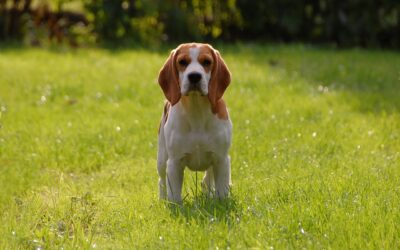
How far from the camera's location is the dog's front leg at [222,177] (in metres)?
5.55

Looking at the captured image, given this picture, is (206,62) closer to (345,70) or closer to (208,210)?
(208,210)

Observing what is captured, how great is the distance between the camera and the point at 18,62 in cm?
1251

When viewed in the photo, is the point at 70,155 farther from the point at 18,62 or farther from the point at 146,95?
the point at 18,62

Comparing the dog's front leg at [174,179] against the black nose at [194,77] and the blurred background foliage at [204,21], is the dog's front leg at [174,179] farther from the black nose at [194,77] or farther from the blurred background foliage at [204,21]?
the blurred background foliage at [204,21]

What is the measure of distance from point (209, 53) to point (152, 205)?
1.20m

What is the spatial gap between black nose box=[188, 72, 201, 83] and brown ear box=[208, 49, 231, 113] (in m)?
0.16

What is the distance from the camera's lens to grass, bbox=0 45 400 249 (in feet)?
15.6

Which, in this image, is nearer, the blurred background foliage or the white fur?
the white fur

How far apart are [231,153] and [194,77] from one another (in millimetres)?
2050

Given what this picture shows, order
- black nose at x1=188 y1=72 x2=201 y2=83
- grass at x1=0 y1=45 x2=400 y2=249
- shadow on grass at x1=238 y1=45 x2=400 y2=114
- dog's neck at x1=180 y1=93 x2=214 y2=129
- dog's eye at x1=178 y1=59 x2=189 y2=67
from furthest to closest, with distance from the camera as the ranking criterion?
shadow on grass at x1=238 y1=45 x2=400 y2=114, dog's neck at x1=180 y1=93 x2=214 y2=129, dog's eye at x1=178 y1=59 x2=189 y2=67, black nose at x1=188 y1=72 x2=201 y2=83, grass at x1=0 y1=45 x2=400 y2=249

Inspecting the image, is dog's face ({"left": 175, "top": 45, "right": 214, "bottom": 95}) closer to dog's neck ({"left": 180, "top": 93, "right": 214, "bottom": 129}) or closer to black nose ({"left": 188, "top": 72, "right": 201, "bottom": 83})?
black nose ({"left": 188, "top": 72, "right": 201, "bottom": 83})

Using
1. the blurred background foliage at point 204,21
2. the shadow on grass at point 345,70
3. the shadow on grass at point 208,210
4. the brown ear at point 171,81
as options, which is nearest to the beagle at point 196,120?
the brown ear at point 171,81

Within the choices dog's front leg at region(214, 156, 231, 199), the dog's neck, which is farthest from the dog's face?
dog's front leg at region(214, 156, 231, 199)

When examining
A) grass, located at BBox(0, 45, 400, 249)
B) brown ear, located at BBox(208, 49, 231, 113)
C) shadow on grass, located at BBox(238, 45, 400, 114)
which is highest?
brown ear, located at BBox(208, 49, 231, 113)
